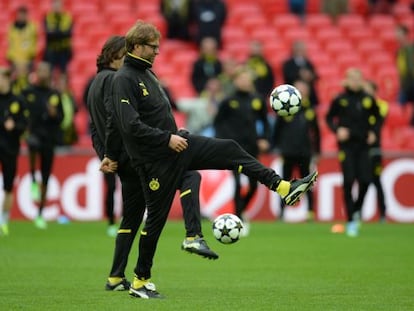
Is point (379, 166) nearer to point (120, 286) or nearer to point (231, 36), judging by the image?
point (231, 36)

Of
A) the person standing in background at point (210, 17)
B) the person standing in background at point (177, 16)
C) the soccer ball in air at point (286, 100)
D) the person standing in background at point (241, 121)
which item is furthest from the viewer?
the person standing in background at point (177, 16)

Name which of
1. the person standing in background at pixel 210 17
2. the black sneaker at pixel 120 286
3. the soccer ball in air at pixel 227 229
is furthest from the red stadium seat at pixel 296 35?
the soccer ball in air at pixel 227 229

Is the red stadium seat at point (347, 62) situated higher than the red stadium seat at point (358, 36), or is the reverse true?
the red stadium seat at point (358, 36)

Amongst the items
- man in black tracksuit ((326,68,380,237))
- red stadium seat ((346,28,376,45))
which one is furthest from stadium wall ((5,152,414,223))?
red stadium seat ((346,28,376,45))

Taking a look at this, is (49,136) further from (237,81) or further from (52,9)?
(52,9)

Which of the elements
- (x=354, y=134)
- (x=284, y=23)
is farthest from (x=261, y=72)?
(x=354, y=134)

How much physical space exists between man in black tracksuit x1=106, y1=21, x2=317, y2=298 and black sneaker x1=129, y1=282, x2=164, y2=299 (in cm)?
1

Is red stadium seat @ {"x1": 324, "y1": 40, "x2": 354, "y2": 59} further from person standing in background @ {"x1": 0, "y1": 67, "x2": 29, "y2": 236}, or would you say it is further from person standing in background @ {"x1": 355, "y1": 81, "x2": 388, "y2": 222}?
person standing in background @ {"x1": 0, "y1": 67, "x2": 29, "y2": 236}

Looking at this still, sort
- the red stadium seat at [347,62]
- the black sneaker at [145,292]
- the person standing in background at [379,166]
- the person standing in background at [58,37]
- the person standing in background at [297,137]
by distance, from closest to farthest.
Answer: the black sneaker at [145,292] < the person standing in background at [379,166] < the person standing in background at [297,137] < the person standing in background at [58,37] < the red stadium seat at [347,62]

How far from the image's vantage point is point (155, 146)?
959 centimetres

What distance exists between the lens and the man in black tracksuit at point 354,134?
17.7m

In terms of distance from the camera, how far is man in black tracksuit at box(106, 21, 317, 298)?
952 cm

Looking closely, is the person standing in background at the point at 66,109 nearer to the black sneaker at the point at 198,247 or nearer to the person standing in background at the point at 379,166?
the person standing in background at the point at 379,166

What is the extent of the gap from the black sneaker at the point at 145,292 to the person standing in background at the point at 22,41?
45.3 feet
